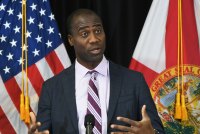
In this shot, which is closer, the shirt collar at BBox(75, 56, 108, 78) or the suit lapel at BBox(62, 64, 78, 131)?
the suit lapel at BBox(62, 64, 78, 131)

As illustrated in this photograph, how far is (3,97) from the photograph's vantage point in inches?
100

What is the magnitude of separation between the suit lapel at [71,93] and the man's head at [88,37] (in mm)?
100

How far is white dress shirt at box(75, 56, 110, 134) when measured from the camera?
74.5 inches

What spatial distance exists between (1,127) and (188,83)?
4.27 feet

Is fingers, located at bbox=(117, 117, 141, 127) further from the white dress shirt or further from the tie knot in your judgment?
the tie knot

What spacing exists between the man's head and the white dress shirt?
4cm

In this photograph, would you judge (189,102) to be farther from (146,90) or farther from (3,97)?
(3,97)

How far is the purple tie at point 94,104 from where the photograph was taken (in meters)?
1.85

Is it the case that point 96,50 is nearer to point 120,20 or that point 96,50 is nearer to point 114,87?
point 114,87

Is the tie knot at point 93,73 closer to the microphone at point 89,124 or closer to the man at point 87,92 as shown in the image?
the man at point 87,92

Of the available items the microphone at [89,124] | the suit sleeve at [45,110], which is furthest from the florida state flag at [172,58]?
the microphone at [89,124]

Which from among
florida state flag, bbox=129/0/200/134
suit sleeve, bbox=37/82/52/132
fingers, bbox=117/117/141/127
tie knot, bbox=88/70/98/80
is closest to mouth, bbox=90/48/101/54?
tie knot, bbox=88/70/98/80

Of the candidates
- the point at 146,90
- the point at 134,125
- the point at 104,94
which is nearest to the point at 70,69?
the point at 104,94

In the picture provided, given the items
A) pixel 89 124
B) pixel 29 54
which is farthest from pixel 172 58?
pixel 89 124
